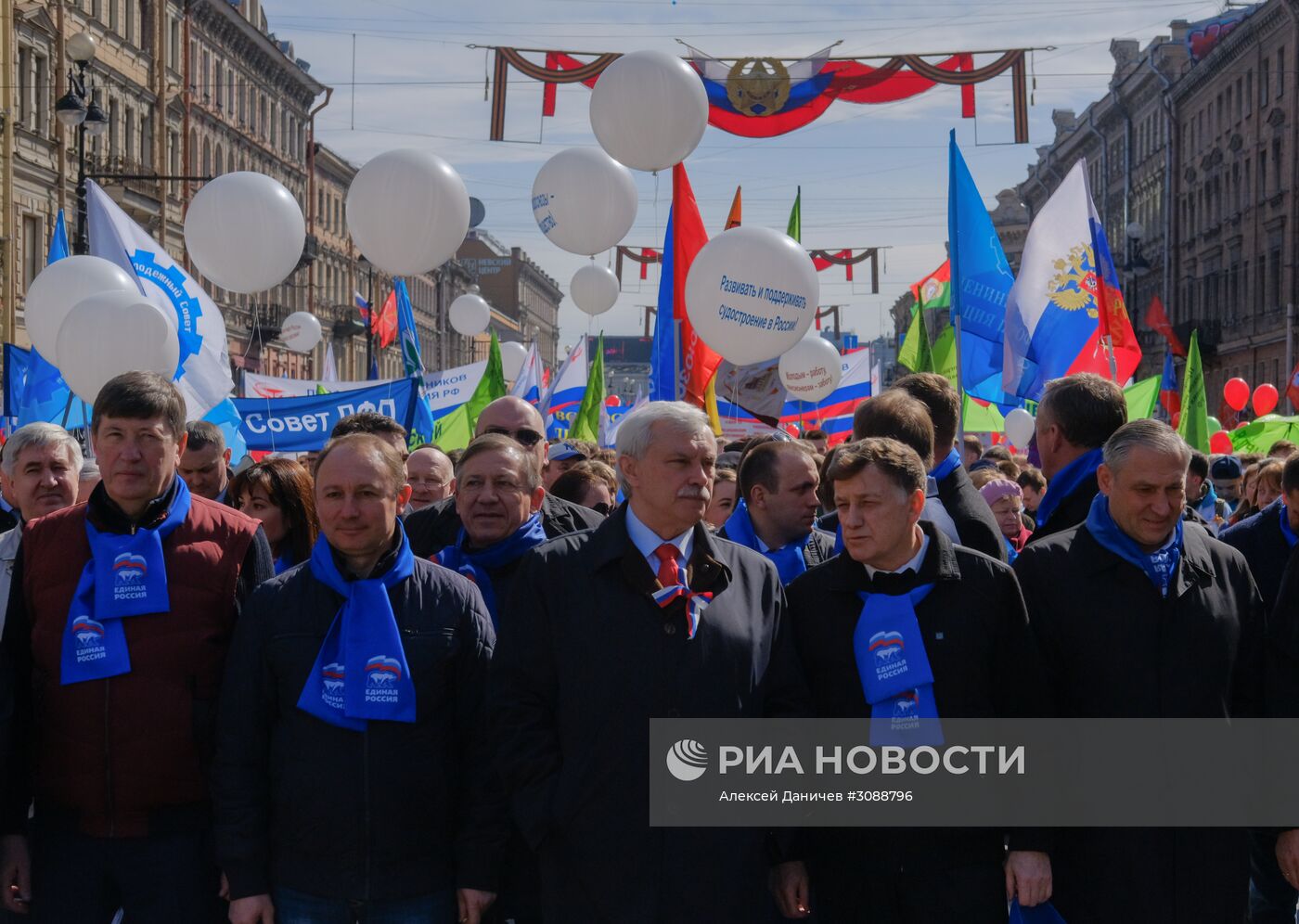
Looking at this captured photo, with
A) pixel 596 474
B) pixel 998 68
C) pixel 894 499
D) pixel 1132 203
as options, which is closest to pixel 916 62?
pixel 998 68

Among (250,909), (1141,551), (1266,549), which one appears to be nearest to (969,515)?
(1141,551)

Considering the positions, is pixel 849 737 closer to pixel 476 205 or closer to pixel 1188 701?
pixel 1188 701

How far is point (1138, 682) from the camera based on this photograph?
420cm

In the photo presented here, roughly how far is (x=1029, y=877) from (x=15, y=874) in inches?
108

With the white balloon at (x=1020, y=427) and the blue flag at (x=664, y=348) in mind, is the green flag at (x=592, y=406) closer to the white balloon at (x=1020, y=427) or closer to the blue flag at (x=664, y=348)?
the blue flag at (x=664, y=348)

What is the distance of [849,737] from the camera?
13.4 ft

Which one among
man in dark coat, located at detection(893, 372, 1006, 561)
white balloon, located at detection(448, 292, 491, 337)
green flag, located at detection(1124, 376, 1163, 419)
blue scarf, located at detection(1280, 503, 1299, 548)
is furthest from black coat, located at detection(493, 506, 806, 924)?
white balloon, located at detection(448, 292, 491, 337)

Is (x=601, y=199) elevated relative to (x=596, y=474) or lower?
elevated

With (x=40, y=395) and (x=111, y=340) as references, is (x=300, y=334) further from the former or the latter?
(x=111, y=340)

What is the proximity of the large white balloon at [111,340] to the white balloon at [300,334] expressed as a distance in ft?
78.9

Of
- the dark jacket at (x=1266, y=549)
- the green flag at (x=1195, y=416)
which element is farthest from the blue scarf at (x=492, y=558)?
the green flag at (x=1195, y=416)

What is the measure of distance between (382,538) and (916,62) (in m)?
11.9

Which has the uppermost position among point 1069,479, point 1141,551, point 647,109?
point 647,109

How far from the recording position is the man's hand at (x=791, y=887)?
3975 millimetres
